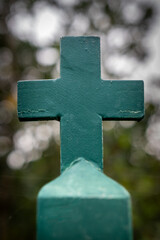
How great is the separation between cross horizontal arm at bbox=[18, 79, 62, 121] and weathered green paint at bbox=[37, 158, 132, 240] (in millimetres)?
322

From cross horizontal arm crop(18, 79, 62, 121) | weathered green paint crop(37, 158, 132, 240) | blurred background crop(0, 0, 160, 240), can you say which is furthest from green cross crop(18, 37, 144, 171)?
blurred background crop(0, 0, 160, 240)

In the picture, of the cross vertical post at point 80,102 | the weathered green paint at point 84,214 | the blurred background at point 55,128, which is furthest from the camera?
the blurred background at point 55,128

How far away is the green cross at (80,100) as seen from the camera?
93 centimetres

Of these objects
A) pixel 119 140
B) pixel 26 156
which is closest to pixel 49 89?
pixel 119 140

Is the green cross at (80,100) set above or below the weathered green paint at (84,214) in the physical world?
above

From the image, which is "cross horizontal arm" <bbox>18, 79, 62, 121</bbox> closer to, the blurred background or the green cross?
the green cross

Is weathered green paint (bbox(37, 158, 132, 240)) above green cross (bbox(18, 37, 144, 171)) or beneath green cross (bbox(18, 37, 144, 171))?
beneath

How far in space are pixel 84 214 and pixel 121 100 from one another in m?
0.46

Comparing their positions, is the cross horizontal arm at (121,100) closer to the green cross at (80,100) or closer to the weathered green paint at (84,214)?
the green cross at (80,100)

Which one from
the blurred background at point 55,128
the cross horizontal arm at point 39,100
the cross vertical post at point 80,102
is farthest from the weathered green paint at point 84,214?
the blurred background at point 55,128

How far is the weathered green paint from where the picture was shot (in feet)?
2.25

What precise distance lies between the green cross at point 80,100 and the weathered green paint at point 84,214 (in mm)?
210

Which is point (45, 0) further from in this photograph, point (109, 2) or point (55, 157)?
point (55, 157)

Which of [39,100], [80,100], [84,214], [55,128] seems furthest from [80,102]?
[55,128]
